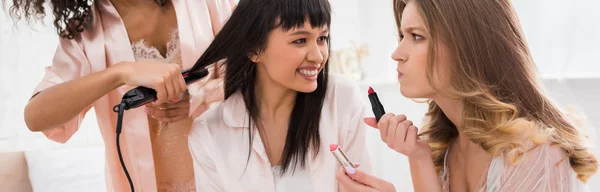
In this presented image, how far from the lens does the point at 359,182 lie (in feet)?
3.36

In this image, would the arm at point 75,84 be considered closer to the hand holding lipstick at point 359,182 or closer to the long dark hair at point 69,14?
the long dark hair at point 69,14

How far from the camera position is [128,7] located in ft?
4.28

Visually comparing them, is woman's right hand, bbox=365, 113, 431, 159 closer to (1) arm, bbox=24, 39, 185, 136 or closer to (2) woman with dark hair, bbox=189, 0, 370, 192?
(2) woman with dark hair, bbox=189, 0, 370, 192

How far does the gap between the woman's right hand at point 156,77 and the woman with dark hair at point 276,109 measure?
0.32ft

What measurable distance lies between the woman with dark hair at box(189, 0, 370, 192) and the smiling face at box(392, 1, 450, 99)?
0.19 metres

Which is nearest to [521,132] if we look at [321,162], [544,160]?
[544,160]

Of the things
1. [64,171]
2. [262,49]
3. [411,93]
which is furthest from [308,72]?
[64,171]

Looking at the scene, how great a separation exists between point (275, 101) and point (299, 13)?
0.20m

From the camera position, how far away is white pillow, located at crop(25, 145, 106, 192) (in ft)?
6.45

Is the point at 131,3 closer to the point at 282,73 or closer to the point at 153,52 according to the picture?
the point at 153,52

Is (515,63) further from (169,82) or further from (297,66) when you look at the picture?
(169,82)

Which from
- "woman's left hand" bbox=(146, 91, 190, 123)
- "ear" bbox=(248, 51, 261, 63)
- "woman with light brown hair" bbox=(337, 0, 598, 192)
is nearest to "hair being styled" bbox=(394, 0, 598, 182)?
"woman with light brown hair" bbox=(337, 0, 598, 192)

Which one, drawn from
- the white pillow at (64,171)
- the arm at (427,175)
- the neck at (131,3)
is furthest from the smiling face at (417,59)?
the white pillow at (64,171)

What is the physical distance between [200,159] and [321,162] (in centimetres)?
24
